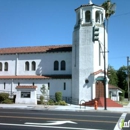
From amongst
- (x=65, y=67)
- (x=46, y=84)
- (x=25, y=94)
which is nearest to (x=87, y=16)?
(x=65, y=67)

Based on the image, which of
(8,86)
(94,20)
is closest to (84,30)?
(94,20)

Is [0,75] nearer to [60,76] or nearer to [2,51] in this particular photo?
[2,51]

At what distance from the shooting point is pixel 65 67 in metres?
35.3

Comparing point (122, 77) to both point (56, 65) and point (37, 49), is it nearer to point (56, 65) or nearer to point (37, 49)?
point (56, 65)

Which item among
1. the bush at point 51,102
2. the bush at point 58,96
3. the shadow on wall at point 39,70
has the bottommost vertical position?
the bush at point 51,102

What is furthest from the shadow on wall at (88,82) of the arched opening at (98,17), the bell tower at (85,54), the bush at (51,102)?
the arched opening at (98,17)

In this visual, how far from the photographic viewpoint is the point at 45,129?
11.2 metres

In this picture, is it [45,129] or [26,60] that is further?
[26,60]

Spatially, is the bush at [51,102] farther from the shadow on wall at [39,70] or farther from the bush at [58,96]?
the shadow on wall at [39,70]

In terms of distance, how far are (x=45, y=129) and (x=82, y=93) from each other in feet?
68.0

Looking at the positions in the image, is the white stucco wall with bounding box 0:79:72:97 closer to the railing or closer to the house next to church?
the house next to church

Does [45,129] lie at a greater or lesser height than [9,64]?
lesser

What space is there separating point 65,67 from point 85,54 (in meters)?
4.80

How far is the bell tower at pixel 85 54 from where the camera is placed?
31578 mm
